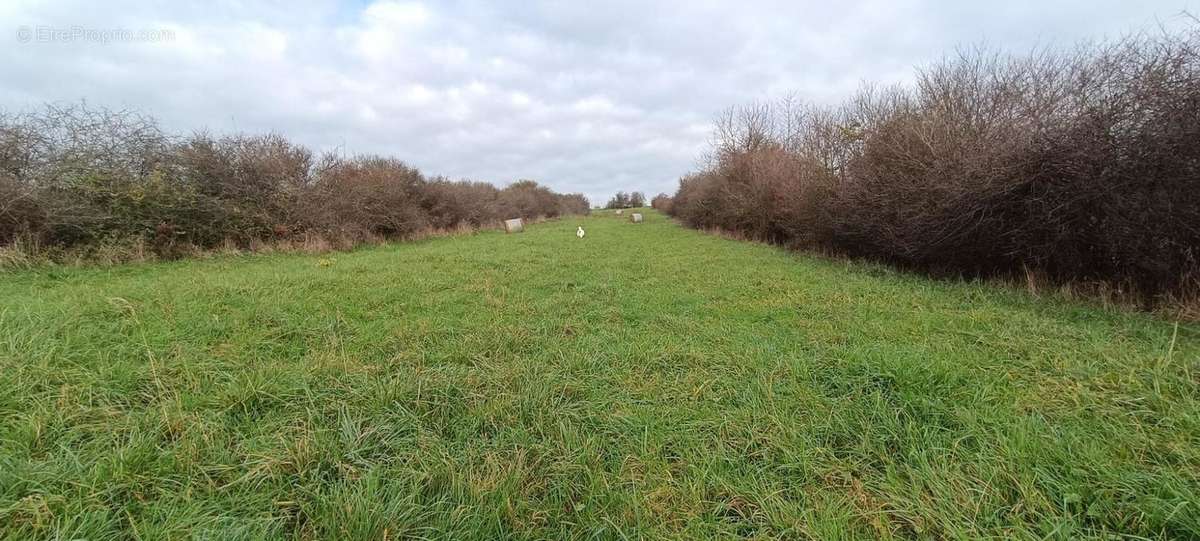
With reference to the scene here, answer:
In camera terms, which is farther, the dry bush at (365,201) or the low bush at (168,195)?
the dry bush at (365,201)

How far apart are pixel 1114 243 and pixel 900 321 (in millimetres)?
3630

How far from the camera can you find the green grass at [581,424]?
1692mm

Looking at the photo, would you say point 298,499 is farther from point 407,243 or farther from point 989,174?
point 407,243

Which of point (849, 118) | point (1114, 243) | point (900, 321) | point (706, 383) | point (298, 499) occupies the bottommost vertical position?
point (298, 499)

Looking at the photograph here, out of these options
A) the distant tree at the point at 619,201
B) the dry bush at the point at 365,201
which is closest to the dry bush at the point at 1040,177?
the dry bush at the point at 365,201

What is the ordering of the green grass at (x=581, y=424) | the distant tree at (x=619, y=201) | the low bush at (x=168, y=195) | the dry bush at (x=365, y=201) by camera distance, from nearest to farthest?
1. the green grass at (x=581, y=424)
2. the low bush at (x=168, y=195)
3. the dry bush at (x=365, y=201)
4. the distant tree at (x=619, y=201)

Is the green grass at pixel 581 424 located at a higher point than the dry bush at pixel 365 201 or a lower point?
lower

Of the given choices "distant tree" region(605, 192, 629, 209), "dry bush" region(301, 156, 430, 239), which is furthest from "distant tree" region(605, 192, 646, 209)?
"dry bush" region(301, 156, 430, 239)

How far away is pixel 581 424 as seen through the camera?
2.46m

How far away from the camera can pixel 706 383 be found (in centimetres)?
290

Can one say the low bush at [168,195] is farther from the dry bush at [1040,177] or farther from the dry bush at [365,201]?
the dry bush at [1040,177]

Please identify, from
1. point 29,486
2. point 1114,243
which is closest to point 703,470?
point 29,486

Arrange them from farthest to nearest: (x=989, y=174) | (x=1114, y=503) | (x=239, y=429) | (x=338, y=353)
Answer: (x=989, y=174)
(x=338, y=353)
(x=239, y=429)
(x=1114, y=503)

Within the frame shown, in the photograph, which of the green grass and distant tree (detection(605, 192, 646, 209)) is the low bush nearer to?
the green grass
